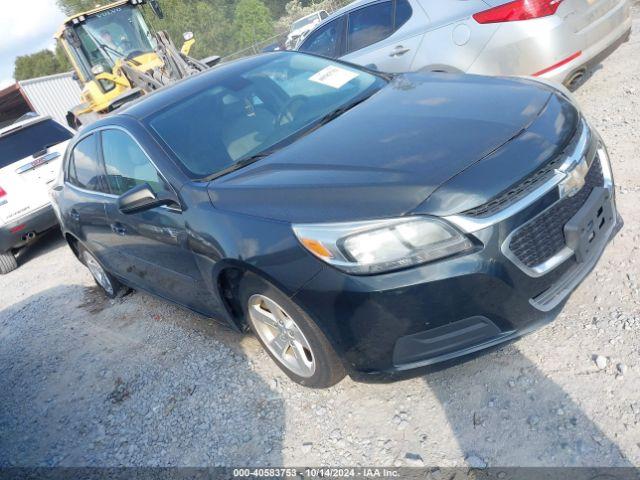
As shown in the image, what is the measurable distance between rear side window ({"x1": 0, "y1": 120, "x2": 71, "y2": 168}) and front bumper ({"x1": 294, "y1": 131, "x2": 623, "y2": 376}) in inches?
247

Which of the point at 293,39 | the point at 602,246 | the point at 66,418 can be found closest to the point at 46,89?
the point at 293,39

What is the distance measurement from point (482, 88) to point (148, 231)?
2.12m

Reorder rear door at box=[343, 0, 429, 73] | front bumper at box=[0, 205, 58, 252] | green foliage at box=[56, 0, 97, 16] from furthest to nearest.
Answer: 1. green foliage at box=[56, 0, 97, 16]
2. front bumper at box=[0, 205, 58, 252]
3. rear door at box=[343, 0, 429, 73]

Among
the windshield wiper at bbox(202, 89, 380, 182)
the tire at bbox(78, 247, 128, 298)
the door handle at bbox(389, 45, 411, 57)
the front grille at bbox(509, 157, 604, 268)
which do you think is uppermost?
the windshield wiper at bbox(202, 89, 380, 182)

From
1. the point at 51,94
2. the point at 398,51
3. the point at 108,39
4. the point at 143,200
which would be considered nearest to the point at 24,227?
the point at 143,200

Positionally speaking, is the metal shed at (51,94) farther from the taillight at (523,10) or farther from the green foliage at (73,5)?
the green foliage at (73,5)

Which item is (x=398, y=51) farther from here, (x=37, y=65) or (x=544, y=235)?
(x=37, y=65)

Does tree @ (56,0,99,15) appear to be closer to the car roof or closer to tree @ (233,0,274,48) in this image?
tree @ (233,0,274,48)

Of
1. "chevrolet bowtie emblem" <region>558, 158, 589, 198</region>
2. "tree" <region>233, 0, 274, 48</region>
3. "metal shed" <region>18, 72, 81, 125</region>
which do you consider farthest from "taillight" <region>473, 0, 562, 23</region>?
"tree" <region>233, 0, 274, 48</region>

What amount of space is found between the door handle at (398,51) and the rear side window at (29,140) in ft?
15.3

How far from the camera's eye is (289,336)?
104 inches

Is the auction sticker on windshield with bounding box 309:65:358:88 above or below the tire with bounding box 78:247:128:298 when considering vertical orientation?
above

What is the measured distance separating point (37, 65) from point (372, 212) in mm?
63989

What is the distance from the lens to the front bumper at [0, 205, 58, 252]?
653 cm
